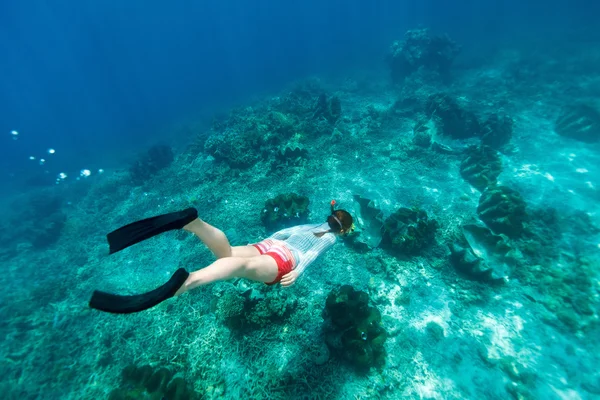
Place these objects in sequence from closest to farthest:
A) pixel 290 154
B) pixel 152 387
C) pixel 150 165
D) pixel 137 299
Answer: pixel 137 299, pixel 152 387, pixel 290 154, pixel 150 165

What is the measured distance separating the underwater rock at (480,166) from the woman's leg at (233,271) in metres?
9.95

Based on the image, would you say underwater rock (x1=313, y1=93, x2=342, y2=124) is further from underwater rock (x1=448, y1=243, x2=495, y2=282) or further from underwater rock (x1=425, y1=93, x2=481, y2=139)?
underwater rock (x1=448, y1=243, x2=495, y2=282)

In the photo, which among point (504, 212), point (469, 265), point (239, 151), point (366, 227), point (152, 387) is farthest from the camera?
point (239, 151)

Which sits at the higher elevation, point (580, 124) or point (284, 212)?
point (580, 124)

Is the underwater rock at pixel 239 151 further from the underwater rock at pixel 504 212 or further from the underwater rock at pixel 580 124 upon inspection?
the underwater rock at pixel 580 124

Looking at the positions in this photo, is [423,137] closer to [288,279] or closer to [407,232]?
[407,232]

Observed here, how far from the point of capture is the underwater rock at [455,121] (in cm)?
Result: 1380

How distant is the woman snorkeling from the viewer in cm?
319

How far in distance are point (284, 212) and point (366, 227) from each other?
289 centimetres

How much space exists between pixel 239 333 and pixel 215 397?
1.28m

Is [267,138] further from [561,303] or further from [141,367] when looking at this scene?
[561,303]

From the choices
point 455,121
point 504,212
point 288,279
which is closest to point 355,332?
point 288,279

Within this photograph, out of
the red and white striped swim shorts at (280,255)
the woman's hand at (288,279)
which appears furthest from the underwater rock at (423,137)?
the woman's hand at (288,279)

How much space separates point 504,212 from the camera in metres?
8.45
